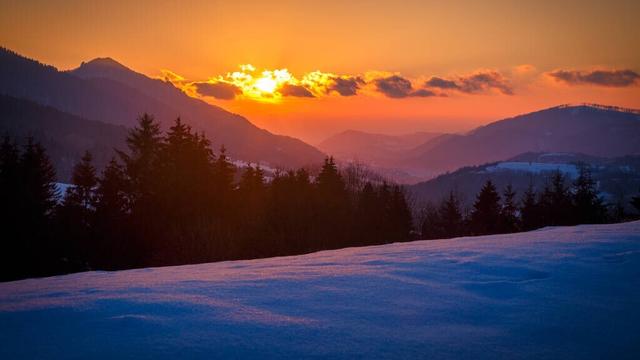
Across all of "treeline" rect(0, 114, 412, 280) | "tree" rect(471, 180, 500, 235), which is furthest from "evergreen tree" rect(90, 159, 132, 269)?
"tree" rect(471, 180, 500, 235)

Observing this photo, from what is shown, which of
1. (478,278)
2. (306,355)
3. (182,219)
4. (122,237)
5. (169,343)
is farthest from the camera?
(182,219)

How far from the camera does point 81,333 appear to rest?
3.74 meters

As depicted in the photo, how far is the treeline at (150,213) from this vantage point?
25.6m

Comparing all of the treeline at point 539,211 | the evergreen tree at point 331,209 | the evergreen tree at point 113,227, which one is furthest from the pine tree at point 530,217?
the evergreen tree at point 113,227

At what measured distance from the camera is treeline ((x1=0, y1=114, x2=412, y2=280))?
25.6m

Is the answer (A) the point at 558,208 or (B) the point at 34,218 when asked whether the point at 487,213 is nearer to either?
(A) the point at 558,208

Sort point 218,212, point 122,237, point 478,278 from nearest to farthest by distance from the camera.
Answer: point 478,278
point 122,237
point 218,212

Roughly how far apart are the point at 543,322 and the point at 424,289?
4.63 feet

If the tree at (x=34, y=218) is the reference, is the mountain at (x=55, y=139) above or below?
above

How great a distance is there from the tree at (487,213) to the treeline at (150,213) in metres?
14.2

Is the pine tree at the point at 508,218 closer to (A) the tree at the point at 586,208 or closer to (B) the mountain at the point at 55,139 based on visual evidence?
(A) the tree at the point at 586,208

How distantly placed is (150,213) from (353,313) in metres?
29.4

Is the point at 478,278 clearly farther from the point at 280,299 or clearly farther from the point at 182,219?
the point at 182,219

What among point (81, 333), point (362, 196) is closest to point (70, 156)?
point (362, 196)
